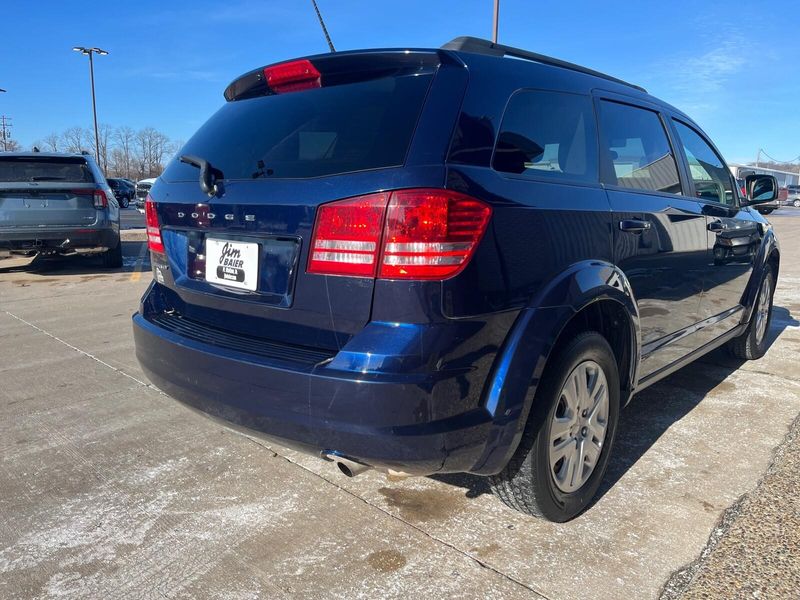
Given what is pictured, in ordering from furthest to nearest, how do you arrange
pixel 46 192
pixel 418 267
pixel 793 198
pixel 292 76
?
pixel 793 198 < pixel 46 192 < pixel 292 76 < pixel 418 267

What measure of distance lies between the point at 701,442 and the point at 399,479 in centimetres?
164

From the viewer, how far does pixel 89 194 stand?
8336mm

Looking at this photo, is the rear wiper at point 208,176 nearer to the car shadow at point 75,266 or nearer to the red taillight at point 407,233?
the red taillight at point 407,233

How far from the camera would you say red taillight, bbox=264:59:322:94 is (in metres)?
2.37

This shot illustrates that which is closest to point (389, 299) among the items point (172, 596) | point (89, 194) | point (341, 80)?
point (341, 80)

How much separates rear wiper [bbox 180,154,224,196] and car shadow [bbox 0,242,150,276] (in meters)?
7.63

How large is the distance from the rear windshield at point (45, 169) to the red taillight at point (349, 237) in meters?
7.66

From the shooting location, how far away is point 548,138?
239cm

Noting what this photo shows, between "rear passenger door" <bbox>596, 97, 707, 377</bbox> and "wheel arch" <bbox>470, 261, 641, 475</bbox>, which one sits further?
"rear passenger door" <bbox>596, 97, 707, 377</bbox>

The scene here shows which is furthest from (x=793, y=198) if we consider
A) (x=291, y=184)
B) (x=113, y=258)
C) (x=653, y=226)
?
(x=291, y=184)

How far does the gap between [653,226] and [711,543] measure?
54.2 inches

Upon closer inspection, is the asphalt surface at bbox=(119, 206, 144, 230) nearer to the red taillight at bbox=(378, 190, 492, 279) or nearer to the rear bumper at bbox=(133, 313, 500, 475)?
the rear bumper at bbox=(133, 313, 500, 475)

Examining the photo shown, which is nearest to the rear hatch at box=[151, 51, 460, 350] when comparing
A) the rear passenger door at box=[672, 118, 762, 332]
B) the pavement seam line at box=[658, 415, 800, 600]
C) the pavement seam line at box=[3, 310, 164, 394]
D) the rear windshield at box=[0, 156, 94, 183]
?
the pavement seam line at box=[658, 415, 800, 600]

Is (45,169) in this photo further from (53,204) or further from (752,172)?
(752,172)
